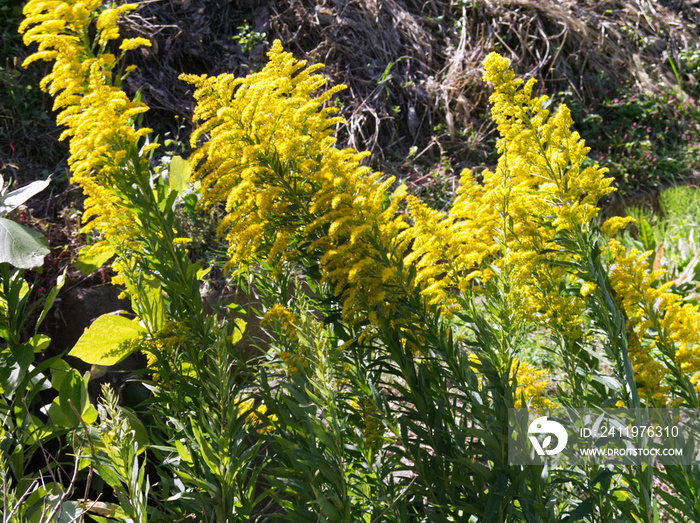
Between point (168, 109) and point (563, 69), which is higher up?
point (168, 109)

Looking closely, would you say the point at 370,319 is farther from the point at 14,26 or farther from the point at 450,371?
the point at 14,26

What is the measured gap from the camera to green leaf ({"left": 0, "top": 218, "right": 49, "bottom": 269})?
141cm

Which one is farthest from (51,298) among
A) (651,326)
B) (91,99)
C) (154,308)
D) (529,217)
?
(651,326)

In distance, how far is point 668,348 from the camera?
4.86ft

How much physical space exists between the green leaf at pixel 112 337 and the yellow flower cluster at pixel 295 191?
13.7 inches

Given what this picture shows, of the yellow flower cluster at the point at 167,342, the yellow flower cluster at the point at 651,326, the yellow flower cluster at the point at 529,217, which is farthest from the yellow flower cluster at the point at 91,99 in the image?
the yellow flower cluster at the point at 651,326

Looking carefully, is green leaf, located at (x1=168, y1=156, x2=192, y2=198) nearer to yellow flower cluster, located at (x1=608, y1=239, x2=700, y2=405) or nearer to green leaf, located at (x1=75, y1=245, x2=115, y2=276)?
green leaf, located at (x1=75, y1=245, x2=115, y2=276)

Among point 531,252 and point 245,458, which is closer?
point 245,458

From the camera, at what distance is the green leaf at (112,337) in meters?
1.46

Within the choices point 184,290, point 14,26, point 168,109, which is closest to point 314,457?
point 184,290

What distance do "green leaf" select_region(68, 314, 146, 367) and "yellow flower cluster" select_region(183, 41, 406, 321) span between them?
1.14 ft

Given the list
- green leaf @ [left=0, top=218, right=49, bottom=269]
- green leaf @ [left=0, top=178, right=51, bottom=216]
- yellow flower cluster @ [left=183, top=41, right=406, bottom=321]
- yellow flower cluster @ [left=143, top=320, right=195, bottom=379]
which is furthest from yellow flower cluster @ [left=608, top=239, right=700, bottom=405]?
green leaf @ [left=0, top=178, right=51, bottom=216]

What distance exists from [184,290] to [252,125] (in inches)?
17.2

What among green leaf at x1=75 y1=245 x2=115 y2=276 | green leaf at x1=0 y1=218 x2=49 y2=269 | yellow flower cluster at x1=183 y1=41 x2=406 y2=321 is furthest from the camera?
green leaf at x1=75 y1=245 x2=115 y2=276
